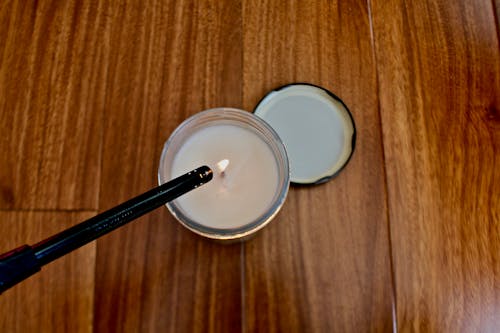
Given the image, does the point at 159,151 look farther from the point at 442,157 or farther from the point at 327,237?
the point at 442,157

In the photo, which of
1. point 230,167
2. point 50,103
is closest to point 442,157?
point 230,167

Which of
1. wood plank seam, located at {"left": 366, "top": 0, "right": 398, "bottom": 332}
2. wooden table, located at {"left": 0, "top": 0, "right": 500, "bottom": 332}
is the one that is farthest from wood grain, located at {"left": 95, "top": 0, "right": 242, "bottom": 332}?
wood plank seam, located at {"left": 366, "top": 0, "right": 398, "bottom": 332}

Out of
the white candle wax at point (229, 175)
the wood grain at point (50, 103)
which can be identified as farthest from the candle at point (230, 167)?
the wood grain at point (50, 103)

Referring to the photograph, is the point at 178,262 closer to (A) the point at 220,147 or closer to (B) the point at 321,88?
(A) the point at 220,147

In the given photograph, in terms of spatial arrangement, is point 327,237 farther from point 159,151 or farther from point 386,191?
point 159,151

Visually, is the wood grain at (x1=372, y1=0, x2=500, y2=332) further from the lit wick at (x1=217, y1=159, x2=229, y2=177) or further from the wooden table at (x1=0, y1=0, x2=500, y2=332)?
the lit wick at (x1=217, y1=159, x2=229, y2=177)

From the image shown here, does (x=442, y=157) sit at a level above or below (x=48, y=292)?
above

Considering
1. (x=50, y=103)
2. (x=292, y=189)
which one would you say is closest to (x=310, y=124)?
(x=292, y=189)
